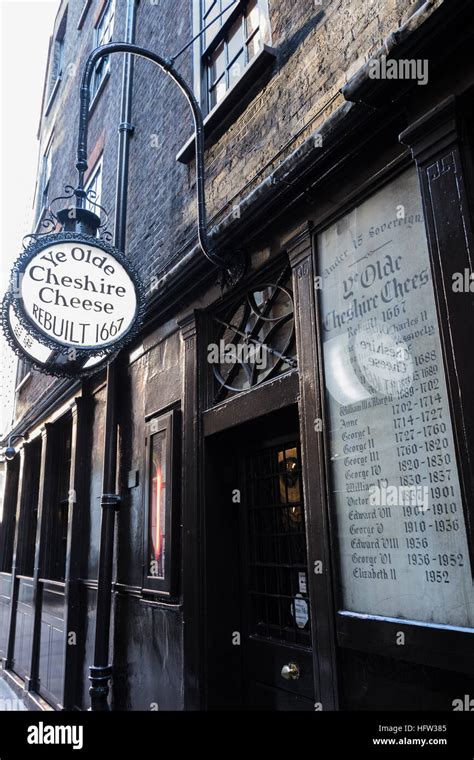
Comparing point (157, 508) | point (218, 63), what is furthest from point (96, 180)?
point (157, 508)

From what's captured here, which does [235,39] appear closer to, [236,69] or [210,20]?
[236,69]

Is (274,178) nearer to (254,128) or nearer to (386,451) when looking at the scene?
(254,128)

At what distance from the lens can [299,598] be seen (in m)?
3.77

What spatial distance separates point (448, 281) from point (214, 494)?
8.42 ft

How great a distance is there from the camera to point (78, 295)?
4.86 m

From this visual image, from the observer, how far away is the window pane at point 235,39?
5151mm

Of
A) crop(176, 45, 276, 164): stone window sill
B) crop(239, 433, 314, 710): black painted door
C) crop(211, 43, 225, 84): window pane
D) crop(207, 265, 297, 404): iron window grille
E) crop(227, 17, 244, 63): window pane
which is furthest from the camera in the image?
crop(211, 43, 225, 84): window pane

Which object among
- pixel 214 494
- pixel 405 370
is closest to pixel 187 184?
pixel 214 494

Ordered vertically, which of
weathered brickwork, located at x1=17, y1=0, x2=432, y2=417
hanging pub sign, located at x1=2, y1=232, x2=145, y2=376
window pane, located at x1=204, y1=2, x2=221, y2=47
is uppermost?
window pane, located at x1=204, y1=2, x2=221, y2=47

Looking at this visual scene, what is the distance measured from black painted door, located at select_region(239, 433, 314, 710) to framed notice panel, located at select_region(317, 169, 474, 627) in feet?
2.66

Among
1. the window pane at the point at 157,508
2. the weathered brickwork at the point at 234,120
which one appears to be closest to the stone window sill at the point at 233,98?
the weathered brickwork at the point at 234,120

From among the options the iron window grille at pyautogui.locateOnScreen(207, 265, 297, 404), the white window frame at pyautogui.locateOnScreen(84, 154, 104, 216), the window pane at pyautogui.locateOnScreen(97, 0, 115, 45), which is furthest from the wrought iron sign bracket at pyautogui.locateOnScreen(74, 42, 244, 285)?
the window pane at pyautogui.locateOnScreen(97, 0, 115, 45)

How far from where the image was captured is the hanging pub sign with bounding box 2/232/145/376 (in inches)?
182

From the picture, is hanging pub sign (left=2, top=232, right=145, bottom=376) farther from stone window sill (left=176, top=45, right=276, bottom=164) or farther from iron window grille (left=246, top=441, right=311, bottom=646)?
iron window grille (left=246, top=441, right=311, bottom=646)
